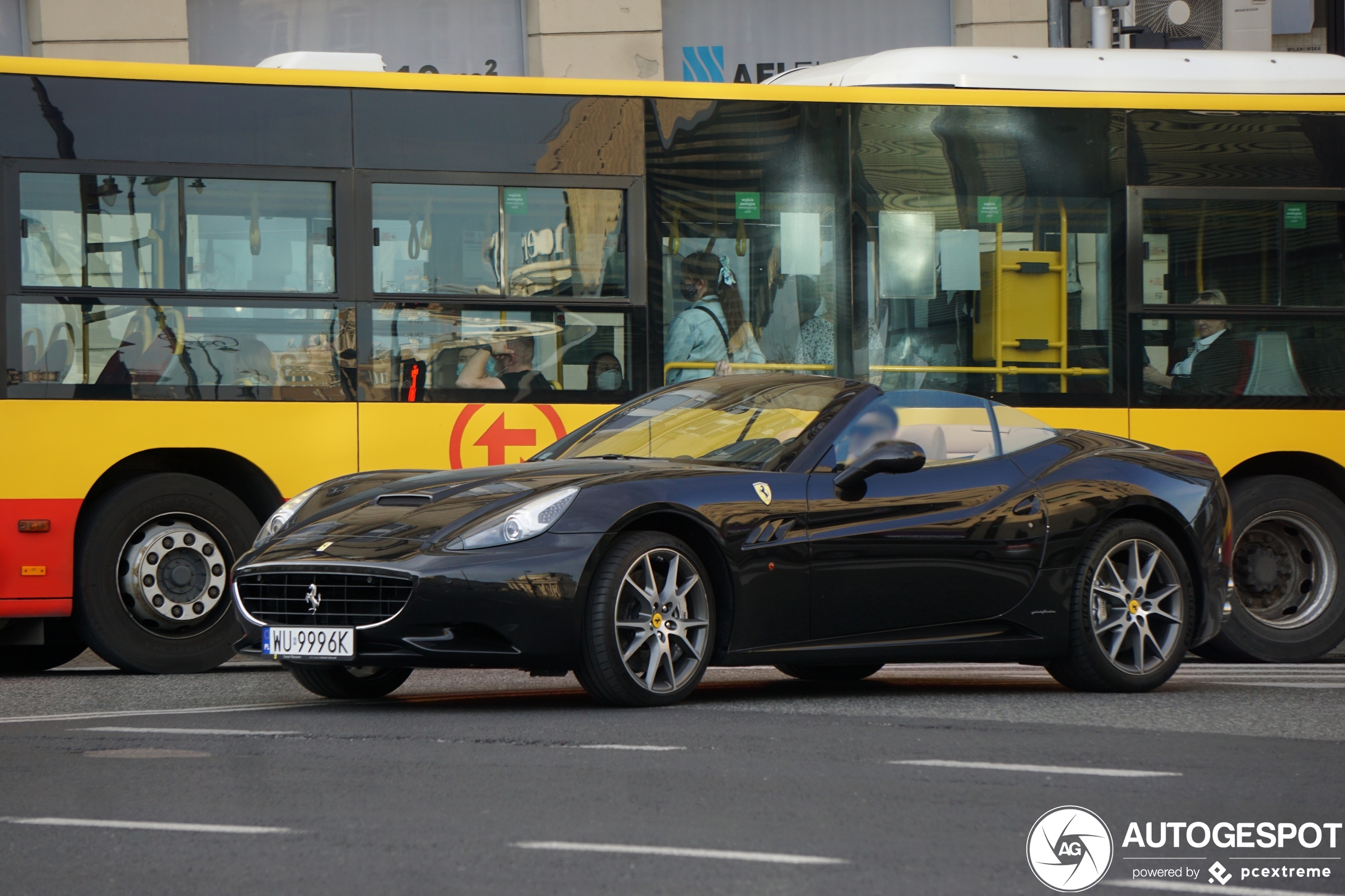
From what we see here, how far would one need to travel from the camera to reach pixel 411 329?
9453mm

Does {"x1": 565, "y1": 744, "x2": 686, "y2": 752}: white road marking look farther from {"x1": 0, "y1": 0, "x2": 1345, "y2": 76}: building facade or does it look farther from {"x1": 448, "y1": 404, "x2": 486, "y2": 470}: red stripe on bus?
{"x1": 0, "y1": 0, "x2": 1345, "y2": 76}: building facade

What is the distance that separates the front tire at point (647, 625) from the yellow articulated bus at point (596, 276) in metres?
1.68

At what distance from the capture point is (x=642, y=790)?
4.92 metres

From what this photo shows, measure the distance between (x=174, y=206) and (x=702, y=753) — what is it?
5.05 meters

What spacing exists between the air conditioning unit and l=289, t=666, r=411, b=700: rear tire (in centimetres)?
1514

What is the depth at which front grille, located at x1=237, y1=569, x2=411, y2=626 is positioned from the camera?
6387 millimetres


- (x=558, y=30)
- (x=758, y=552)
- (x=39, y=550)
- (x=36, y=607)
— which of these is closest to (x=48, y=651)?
(x=36, y=607)

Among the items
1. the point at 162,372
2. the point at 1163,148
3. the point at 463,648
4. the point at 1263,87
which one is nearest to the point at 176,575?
the point at 162,372

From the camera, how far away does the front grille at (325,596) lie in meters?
6.39

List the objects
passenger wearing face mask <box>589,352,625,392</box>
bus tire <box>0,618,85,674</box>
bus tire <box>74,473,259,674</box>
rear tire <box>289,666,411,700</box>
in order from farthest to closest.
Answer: passenger wearing face mask <box>589,352,625,392</box> < bus tire <box>0,618,85,674</box> < bus tire <box>74,473,259,674</box> < rear tire <box>289,666,411,700</box>

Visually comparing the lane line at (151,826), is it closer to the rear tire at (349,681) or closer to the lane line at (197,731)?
the lane line at (197,731)

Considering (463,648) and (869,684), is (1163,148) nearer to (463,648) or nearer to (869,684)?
(869,684)

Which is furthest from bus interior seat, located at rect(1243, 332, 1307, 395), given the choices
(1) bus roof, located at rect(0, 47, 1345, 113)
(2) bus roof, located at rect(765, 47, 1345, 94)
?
(2) bus roof, located at rect(765, 47, 1345, 94)

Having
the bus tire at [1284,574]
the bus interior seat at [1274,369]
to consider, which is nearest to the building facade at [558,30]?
the bus interior seat at [1274,369]
